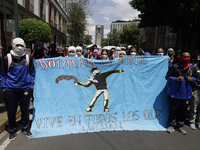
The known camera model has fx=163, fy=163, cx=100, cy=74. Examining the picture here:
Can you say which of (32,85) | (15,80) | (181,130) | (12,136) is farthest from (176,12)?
(12,136)

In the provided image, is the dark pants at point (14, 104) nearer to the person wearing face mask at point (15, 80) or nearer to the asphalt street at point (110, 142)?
the person wearing face mask at point (15, 80)

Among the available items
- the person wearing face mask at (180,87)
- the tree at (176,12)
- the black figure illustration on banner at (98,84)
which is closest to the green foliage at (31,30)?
the black figure illustration on banner at (98,84)

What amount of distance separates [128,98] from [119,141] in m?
1.15

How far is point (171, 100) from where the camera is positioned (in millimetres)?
3939

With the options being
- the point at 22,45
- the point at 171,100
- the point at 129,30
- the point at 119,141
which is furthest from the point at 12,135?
the point at 129,30

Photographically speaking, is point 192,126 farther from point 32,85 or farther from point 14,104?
point 14,104

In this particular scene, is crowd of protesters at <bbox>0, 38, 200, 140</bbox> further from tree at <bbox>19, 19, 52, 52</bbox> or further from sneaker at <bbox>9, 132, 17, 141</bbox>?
tree at <bbox>19, 19, 52, 52</bbox>

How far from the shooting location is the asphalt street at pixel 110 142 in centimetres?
309

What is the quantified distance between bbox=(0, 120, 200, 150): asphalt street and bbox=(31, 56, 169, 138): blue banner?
0.65 feet

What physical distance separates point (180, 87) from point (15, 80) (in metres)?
3.59

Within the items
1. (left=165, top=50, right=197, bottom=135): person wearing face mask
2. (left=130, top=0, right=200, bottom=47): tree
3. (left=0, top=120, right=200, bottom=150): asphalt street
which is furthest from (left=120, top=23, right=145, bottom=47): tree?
(left=0, top=120, right=200, bottom=150): asphalt street

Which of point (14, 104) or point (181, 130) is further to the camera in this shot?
point (181, 130)

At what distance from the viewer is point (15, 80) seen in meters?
3.27

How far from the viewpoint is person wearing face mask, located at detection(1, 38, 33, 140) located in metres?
3.24
